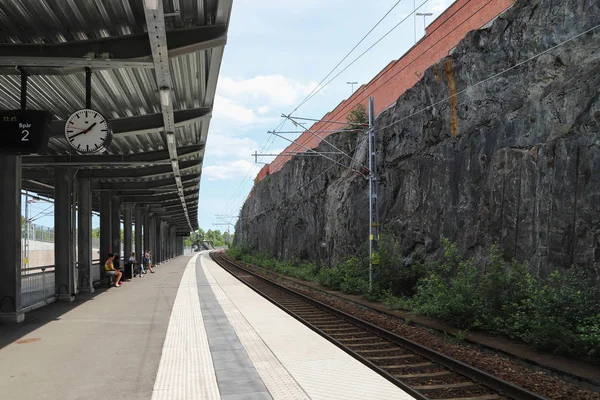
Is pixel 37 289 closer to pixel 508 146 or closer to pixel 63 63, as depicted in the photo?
pixel 63 63

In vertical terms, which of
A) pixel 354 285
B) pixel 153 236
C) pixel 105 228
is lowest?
pixel 354 285

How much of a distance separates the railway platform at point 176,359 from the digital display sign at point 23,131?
11.2 ft

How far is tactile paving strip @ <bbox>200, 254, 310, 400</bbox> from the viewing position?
535cm

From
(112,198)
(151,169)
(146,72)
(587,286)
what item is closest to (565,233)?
(587,286)

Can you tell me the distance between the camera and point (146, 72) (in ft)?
33.1

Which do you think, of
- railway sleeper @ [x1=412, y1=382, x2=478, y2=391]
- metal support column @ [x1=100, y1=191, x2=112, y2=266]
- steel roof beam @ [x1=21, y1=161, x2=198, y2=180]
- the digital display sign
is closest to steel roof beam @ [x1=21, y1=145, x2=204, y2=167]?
steel roof beam @ [x1=21, y1=161, x2=198, y2=180]

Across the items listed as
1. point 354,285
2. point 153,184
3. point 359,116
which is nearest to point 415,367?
point 354,285

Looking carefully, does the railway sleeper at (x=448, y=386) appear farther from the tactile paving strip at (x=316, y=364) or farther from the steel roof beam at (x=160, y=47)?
the steel roof beam at (x=160, y=47)

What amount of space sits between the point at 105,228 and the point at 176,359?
59.1 feet

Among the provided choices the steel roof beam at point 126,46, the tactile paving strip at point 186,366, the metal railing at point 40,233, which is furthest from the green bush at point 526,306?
the metal railing at point 40,233

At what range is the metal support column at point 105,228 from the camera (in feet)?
76.3

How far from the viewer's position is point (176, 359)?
7008mm

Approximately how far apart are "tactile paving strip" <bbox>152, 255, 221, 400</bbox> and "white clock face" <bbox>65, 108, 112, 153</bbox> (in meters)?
3.68

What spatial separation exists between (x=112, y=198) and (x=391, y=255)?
16.7m
